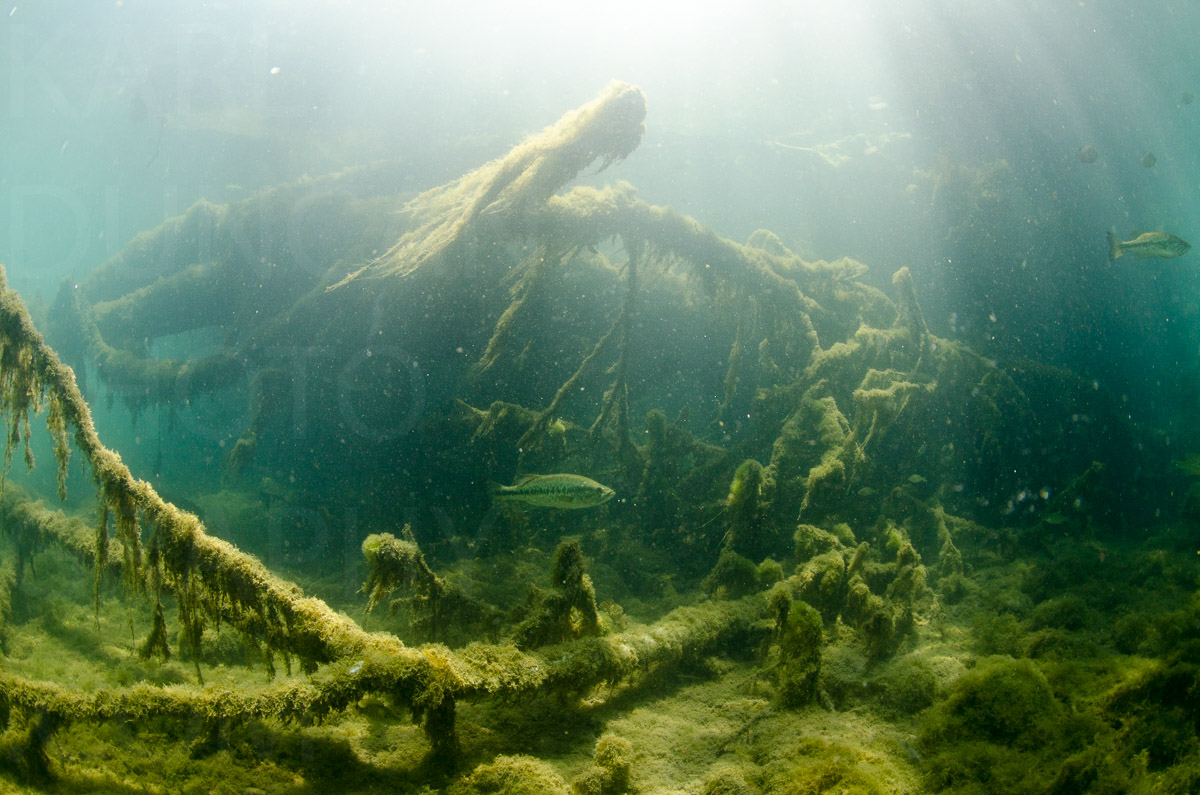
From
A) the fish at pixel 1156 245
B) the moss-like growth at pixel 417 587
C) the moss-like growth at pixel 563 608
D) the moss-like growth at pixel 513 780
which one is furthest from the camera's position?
the fish at pixel 1156 245

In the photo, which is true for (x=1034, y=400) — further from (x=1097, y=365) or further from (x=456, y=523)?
(x=456, y=523)

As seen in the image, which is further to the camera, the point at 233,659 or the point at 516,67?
the point at 516,67

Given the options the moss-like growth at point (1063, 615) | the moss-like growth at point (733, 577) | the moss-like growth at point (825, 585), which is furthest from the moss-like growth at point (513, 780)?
the moss-like growth at point (1063, 615)

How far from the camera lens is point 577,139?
6.57 meters

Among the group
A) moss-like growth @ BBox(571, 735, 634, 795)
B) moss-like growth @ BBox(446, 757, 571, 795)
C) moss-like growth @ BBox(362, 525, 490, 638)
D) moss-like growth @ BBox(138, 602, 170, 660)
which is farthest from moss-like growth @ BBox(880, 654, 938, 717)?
moss-like growth @ BBox(138, 602, 170, 660)

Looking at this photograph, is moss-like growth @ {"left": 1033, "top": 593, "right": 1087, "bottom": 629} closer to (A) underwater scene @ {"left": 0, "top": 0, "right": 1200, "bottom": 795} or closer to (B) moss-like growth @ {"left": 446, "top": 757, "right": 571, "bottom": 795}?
(A) underwater scene @ {"left": 0, "top": 0, "right": 1200, "bottom": 795}

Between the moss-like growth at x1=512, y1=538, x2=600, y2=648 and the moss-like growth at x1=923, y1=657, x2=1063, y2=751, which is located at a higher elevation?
the moss-like growth at x1=512, y1=538, x2=600, y2=648

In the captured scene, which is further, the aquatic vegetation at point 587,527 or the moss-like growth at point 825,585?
the moss-like growth at point 825,585

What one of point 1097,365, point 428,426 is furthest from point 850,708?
point 1097,365

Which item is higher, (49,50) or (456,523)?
(49,50)

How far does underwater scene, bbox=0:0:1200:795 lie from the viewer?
2.46 m

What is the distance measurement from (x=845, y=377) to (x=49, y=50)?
125 ft

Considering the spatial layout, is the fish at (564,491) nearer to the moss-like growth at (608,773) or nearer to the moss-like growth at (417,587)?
the moss-like growth at (417,587)

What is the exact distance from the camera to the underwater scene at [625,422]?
2459 millimetres
